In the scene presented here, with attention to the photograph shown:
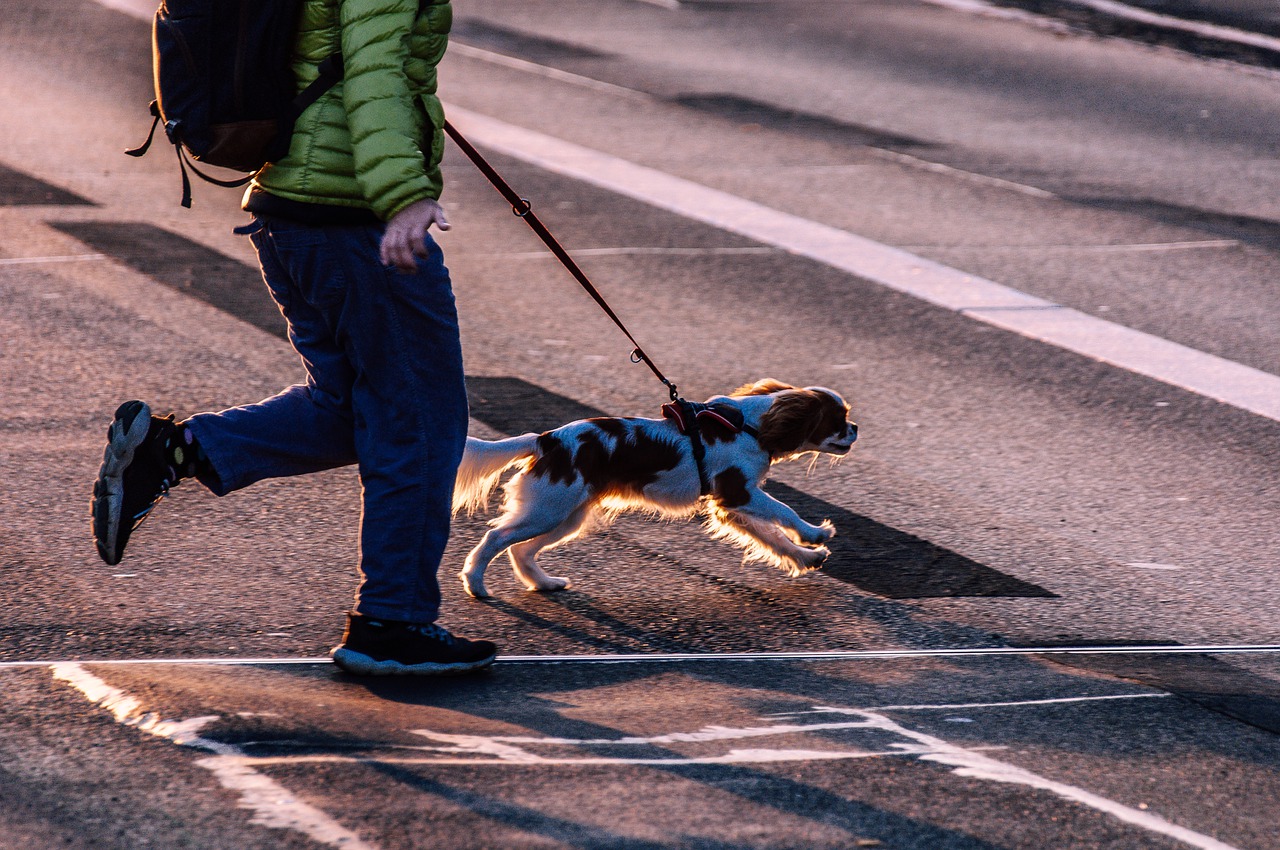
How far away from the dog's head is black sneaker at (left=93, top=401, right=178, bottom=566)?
180 centimetres

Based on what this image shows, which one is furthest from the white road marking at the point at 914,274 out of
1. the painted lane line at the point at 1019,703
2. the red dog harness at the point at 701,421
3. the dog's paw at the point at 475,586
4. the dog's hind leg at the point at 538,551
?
the dog's paw at the point at 475,586

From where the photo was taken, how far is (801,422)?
17.3 feet

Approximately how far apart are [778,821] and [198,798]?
113 cm

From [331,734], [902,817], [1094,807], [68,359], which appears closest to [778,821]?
[902,817]

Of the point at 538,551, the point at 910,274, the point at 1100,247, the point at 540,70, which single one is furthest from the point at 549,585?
the point at 540,70

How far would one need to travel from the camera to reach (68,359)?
287 inches

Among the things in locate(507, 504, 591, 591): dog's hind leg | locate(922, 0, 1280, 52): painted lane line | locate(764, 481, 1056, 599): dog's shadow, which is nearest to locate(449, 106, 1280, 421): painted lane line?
locate(764, 481, 1056, 599): dog's shadow

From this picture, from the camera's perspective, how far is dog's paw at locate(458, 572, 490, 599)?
4.94m

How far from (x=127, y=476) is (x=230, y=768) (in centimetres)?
95

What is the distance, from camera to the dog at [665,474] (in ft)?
16.2

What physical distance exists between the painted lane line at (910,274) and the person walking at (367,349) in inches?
167

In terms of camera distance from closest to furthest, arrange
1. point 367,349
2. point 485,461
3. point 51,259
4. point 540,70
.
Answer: point 367,349
point 485,461
point 51,259
point 540,70

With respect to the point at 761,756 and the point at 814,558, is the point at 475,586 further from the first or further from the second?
the point at 761,756

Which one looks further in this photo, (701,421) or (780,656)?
(701,421)
